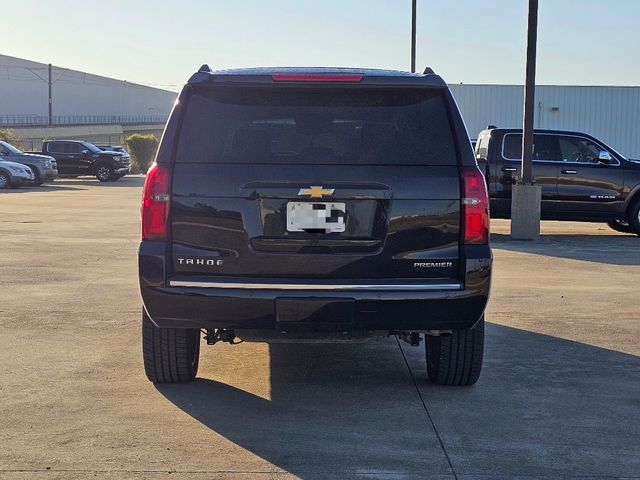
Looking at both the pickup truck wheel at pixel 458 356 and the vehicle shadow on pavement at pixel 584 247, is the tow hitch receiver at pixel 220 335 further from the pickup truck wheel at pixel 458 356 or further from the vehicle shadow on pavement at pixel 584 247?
the vehicle shadow on pavement at pixel 584 247

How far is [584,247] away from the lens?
1475 cm

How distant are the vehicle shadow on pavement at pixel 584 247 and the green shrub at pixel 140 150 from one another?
36273mm

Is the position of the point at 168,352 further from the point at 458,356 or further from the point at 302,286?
the point at 458,356

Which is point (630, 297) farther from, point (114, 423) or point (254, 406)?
point (114, 423)

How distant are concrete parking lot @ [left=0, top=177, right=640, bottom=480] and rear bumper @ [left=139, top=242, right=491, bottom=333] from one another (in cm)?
58

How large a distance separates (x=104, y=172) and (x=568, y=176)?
85.7ft

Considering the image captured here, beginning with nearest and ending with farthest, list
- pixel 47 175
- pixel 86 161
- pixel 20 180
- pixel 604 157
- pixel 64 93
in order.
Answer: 1. pixel 604 157
2. pixel 20 180
3. pixel 47 175
4. pixel 86 161
5. pixel 64 93

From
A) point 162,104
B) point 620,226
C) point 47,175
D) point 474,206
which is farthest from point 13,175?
point 162,104

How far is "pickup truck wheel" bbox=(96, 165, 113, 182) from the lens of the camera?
38725 millimetres

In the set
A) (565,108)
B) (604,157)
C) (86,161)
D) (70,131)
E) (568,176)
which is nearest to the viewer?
(604,157)

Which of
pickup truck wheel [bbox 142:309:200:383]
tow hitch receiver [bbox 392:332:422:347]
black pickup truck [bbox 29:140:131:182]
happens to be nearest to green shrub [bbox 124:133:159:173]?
black pickup truck [bbox 29:140:131:182]

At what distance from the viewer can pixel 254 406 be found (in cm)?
568

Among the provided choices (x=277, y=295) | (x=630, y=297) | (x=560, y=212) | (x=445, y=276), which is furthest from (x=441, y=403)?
(x=560, y=212)

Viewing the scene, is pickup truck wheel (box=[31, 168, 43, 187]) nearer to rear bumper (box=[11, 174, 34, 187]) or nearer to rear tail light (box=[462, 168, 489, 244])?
rear bumper (box=[11, 174, 34, 187])
